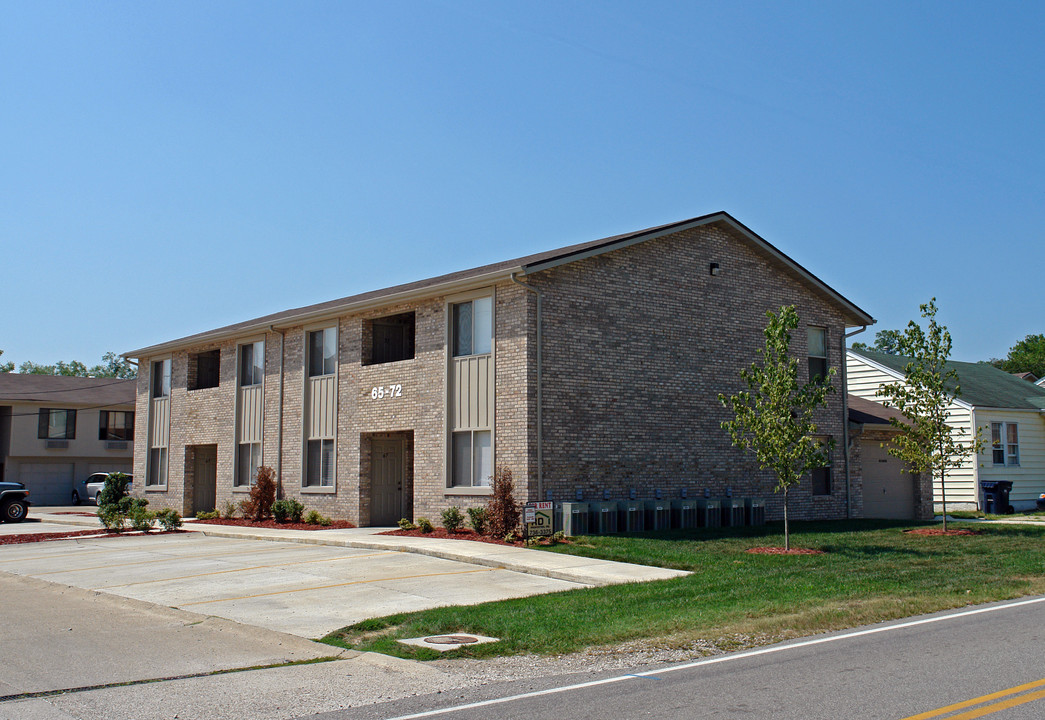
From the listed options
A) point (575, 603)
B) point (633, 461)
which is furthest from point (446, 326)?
point (575, 603)

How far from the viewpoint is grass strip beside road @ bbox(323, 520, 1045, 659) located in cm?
1028

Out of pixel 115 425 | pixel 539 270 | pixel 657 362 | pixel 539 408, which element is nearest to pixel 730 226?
pixel 657 362

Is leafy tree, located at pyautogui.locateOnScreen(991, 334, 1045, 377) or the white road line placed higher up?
leafy tree, located at pyautogui.locateOnScreen(991, 334, 1045, 377)

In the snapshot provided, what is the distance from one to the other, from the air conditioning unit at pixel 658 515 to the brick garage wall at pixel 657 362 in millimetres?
742

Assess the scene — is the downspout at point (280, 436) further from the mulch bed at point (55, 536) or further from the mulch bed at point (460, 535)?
the mulch bed at point (460, 535)

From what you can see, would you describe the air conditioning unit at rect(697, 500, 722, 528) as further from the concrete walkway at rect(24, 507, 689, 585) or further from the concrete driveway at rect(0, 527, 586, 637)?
the concrete driveway at rect(0, 527, 586, 637)

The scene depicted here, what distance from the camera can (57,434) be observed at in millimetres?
49625

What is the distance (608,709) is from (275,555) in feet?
42.0

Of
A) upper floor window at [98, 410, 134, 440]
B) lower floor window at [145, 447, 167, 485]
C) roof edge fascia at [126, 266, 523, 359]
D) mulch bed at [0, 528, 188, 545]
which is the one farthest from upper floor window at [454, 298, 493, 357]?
upper floor window at [98, 410, 134, 440]

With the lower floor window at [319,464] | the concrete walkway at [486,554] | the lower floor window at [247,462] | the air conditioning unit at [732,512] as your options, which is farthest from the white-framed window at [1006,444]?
the lower floor window at [247,462]

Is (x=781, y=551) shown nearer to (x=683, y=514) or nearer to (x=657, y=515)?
(x=657, y=515)

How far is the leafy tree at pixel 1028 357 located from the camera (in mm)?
82750

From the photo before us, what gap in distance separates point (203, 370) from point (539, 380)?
16759mm

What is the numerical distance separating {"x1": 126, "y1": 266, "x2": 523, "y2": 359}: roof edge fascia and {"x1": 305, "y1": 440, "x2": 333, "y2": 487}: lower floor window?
3497 millimetres
